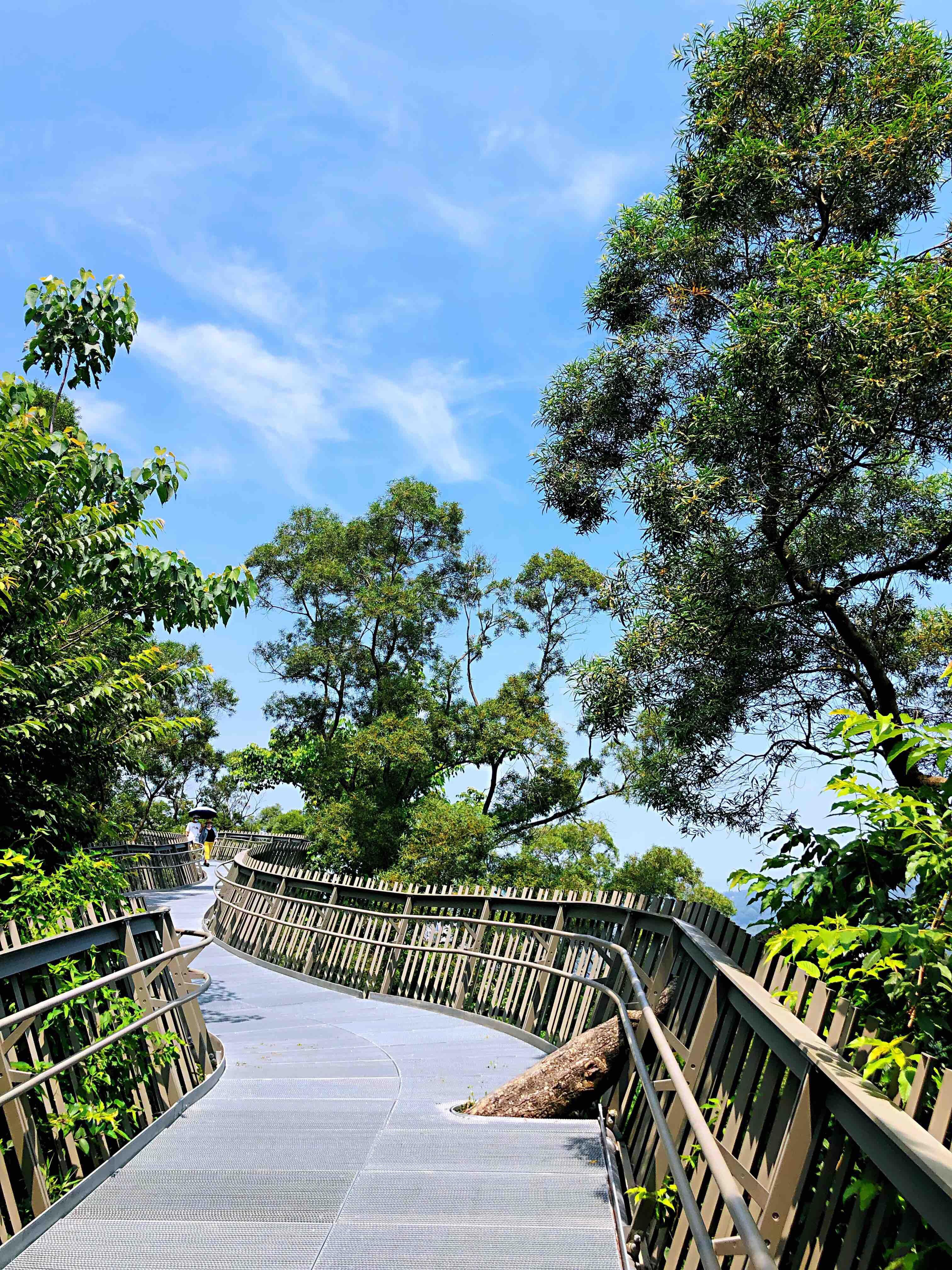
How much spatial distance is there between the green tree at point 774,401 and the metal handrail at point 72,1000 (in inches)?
315

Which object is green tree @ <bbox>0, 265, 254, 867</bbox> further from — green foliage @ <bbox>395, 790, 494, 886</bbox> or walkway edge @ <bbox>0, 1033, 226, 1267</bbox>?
green foliage @ <bbox>395, 790, 494, 886</bbox>

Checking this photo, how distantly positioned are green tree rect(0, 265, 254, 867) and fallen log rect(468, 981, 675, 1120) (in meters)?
4.71

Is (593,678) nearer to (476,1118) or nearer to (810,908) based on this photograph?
(476,1118)

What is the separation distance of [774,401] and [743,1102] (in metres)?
9.40

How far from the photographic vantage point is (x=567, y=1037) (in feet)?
29.0

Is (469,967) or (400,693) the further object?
(400,693)

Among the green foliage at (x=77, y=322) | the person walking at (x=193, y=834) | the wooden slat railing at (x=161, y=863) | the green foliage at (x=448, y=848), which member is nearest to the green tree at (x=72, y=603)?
the green foliage at (x=77, y=322)

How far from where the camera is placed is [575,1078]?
20.8 ft

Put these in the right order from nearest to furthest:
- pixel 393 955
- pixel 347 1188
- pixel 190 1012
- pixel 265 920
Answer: pixel 347 1188
pixel 190 1012
pixel 393 955
pixel 265 920

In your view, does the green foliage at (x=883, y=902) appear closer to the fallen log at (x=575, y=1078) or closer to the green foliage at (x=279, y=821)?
the fallen log at (x=575, y=1078)

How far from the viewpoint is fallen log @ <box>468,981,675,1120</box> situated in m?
6.26

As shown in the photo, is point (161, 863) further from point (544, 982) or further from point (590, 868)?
point (544, 982)

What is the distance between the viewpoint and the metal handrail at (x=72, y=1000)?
4312 millimetres

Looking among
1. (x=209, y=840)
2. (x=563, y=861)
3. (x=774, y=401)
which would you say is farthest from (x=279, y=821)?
(x=774, y=401)
